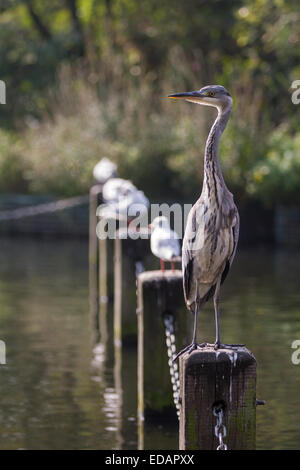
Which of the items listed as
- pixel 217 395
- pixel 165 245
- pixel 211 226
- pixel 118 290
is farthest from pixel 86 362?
pixel 217 395

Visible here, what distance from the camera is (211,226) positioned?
568 cm

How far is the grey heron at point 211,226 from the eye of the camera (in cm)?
566

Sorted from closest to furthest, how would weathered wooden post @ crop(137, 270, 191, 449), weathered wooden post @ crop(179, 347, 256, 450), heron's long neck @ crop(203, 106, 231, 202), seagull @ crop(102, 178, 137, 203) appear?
weathered wooden post @ crop(179, 347, 256, 450) → heron's long neck @ crop(203, 106, 231, 202) → weathered wooden post @ crop(137, 270, 191, 449) → seagull @ crop(102, 178, 137, 203)

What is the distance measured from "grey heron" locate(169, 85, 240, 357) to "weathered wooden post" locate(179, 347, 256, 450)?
13.9 inches

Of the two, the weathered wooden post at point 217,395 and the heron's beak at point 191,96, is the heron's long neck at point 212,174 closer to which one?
the heron's beak at point 191,96

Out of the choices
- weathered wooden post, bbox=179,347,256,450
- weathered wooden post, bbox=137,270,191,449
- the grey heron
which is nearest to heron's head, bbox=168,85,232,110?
the grey heron

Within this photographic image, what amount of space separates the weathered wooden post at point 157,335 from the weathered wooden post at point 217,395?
311 cm

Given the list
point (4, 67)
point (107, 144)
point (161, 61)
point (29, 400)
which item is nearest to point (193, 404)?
point (29, 400)

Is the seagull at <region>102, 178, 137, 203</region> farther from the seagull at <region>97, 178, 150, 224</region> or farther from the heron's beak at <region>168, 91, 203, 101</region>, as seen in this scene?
the heron's beak at <region>168, 91, 203, 101</region>

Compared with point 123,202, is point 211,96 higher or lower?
lower

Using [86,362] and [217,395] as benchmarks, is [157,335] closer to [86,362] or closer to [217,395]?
[86,362]

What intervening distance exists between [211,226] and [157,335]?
2895mm

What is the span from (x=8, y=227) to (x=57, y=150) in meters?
2.21

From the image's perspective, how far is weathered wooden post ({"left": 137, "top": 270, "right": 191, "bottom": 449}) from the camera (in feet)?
27.3
